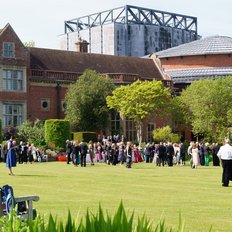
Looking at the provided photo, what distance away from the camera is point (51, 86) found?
5994 centimetres

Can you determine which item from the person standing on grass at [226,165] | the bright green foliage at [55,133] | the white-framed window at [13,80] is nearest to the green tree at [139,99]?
the bright green foliage at [55,133]

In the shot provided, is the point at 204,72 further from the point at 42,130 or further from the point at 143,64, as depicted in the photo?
the point at 42,130

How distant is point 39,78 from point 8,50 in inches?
153

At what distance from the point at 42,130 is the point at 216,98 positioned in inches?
622

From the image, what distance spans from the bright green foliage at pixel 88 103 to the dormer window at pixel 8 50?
6406 millimetres

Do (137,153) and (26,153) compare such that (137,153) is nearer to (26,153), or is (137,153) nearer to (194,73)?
(26,153)

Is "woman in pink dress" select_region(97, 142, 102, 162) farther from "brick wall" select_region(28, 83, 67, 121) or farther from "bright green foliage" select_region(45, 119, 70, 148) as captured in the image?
"brick wall" select_region(28, 83, 67, 121)

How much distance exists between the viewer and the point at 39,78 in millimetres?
59219

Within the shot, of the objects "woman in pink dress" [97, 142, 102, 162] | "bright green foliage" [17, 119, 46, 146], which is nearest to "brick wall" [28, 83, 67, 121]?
"bright green foliage" [17, 119, 46, 146]

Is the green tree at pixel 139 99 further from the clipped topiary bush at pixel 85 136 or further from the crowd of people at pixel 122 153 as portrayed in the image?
the crowd of people at pixel 122 153

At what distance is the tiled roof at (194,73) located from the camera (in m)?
72.8

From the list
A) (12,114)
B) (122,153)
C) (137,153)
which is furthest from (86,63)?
(122,153)

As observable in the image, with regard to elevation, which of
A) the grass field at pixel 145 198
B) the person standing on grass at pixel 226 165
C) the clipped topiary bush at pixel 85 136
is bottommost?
the grass field at pixel 145 198

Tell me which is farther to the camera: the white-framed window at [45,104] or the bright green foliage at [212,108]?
the white-framed window at [45,104]
